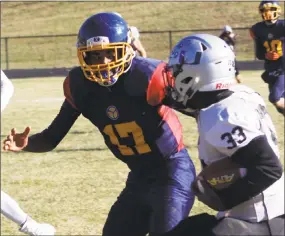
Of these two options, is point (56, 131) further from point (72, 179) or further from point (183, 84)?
point (72, 179)

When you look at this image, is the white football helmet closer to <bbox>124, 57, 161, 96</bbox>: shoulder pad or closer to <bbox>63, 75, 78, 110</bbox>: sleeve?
<bbox>124, 57, 161, 96</bbox>: shoulder pad

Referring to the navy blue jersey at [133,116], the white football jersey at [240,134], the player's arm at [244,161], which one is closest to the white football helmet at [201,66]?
the white football jersey at [240,134]

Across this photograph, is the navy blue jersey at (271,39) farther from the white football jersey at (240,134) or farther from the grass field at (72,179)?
the white football jersey at (240,134)

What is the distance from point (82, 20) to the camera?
33.3 metres

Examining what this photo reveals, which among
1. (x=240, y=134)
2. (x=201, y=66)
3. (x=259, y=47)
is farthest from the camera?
(x=259, y=47)

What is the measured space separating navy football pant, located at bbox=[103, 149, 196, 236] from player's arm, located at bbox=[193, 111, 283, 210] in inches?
36.4

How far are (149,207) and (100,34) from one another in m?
1.06

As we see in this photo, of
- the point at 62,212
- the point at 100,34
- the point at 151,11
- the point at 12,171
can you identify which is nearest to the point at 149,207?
the point at 100,34

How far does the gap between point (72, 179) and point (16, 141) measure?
3.42 m

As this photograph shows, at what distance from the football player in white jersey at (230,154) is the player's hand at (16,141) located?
132 cm

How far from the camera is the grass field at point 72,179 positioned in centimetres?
616

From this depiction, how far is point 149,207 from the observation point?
3932 millimetres

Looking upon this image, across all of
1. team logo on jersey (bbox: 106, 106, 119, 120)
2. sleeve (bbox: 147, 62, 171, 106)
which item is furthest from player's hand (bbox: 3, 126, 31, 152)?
A: sleeve (bbox: 147, 62, 171, 106)

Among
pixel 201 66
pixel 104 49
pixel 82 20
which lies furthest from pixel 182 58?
pixel 82 20
